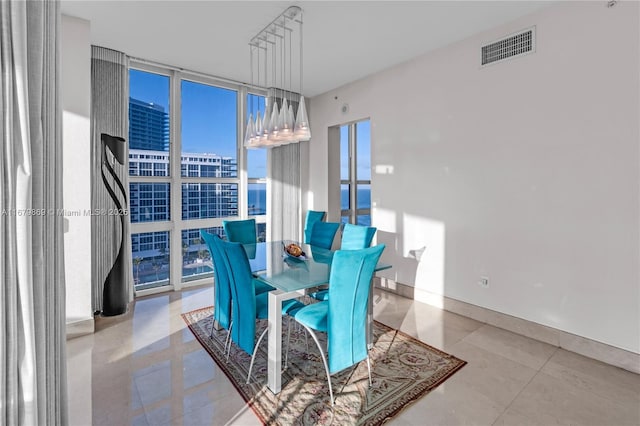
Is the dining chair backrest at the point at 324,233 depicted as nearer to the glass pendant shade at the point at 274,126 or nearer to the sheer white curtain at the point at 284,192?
the sheer white curtain at the point at 284,192

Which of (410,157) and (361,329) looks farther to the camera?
(410,157)

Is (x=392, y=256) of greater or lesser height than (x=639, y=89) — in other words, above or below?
below

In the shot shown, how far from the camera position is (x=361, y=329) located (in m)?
2.27

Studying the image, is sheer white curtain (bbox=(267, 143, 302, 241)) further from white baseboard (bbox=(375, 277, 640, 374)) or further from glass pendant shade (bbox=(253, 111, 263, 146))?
white baseboard (bbox=(375, 277, 640, 374))

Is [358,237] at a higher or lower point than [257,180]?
lower

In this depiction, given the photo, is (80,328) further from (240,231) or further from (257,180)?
(257,180)

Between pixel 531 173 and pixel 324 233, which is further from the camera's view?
pixel 324 233

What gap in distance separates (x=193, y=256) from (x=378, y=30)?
396 cm

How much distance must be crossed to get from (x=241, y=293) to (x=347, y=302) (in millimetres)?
802

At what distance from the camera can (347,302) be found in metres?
2.13

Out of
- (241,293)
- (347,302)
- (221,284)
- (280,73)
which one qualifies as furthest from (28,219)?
(280,73)

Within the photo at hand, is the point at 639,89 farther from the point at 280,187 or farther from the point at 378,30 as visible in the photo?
the point at 280,187

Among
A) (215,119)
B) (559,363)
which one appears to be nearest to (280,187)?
(215,119)

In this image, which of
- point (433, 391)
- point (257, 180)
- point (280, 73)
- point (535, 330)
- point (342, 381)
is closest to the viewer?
point (433, 391)
